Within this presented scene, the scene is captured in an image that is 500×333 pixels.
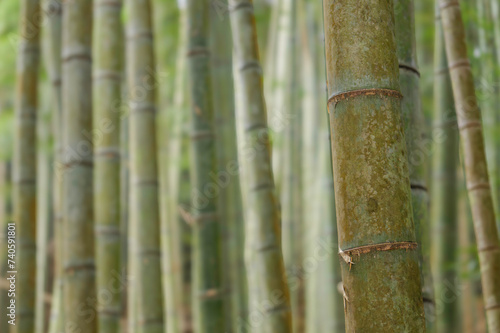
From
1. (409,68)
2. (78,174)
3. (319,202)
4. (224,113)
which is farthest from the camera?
(319,202)

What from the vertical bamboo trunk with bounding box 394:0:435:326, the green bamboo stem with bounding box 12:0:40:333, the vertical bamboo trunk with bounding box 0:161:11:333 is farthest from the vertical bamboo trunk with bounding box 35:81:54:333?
the vertical bamboo trunk with bounding box 394:0:435:326

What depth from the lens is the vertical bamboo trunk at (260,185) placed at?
2305 mm

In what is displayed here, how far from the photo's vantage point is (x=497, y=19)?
12.8 ft

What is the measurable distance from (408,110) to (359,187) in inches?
19.5

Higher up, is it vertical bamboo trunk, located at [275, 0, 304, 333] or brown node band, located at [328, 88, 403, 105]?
vertical bamboo trunk, located at [275, 0, 304, 333]

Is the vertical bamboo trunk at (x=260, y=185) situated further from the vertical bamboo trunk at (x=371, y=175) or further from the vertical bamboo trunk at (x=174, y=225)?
the vertical bamboo trunk at (x=174, y=225)

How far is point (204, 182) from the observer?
8.39ft

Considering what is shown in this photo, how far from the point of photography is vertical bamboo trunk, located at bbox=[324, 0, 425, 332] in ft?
3.71

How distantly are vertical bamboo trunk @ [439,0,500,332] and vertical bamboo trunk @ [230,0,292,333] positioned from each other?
711 mm

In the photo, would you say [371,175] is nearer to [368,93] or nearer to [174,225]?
[368,93]

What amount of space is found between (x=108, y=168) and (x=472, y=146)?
57.3 inches

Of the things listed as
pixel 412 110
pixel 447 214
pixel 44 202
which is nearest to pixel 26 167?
pixel 412 110

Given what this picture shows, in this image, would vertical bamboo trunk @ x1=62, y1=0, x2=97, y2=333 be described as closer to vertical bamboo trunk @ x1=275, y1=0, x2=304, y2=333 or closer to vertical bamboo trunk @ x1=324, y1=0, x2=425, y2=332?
vertical bamboo trunk @ x1=324, y1=0, x2=425, y2=332

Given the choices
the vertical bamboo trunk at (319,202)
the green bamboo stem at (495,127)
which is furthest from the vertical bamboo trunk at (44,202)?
the green bamboo stem at (495,127)
